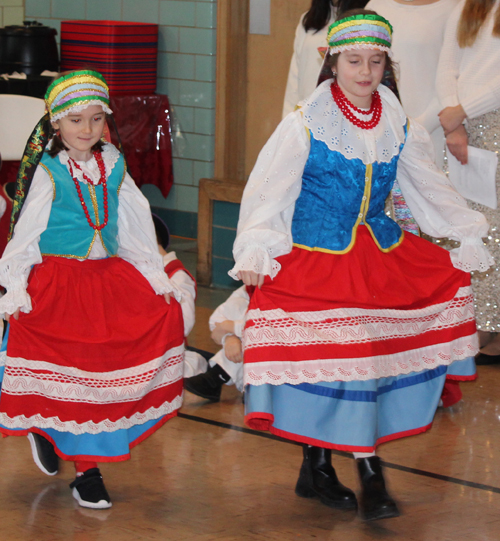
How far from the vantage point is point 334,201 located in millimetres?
2732

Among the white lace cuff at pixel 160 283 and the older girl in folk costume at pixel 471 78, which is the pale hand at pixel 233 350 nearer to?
the white lace cuff at pixel 160 283

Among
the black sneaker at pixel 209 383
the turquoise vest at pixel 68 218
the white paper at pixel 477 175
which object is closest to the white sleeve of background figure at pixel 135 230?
the turquoise vest at pixel 68 218

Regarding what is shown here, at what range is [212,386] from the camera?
11.9 ft

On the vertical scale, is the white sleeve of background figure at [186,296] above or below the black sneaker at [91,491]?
above

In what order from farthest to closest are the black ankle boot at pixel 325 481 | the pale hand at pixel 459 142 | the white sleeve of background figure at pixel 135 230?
the pale hand at pixel 459 142
the white sleeve of background figure at pixel 135 230
the black ankle boot at pixel 325 481

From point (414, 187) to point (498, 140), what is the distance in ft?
3.59

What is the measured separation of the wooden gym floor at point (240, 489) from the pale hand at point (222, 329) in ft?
0.93

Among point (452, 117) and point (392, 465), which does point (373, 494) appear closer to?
point (392, 465)

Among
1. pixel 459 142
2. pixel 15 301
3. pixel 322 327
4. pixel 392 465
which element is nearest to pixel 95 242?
pixel 15 301

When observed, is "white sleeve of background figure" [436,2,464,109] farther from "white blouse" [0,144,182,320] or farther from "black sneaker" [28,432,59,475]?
"black sneaker" [28,432,59,475]

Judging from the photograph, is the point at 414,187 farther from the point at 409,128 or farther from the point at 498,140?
the point at 498,140

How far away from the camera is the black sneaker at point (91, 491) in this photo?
2.72 meters

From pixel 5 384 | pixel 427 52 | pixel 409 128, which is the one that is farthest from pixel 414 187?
pixel 5 384

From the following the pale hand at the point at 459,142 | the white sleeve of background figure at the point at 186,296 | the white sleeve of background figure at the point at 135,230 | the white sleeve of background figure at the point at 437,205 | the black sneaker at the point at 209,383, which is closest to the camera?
the white sleeve of background figure at the point at 437,205
